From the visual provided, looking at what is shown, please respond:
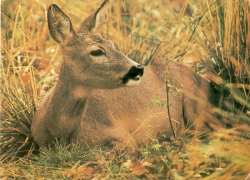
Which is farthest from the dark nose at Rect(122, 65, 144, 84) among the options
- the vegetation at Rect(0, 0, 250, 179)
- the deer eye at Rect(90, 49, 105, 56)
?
the vegetation at Rect(0, 0, 250, 179)

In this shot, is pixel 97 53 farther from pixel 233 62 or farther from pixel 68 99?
pixel 233 62

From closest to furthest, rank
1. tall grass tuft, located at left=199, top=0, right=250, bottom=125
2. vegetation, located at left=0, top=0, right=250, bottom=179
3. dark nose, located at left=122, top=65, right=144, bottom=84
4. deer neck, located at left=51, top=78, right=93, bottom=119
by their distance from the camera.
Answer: vegetation, located at left=0, top=0, right=250, bottom=179 < dark nose, located at left=122, top=65, right=144, bottom=84 < deer neck, located at left=51, top=78, right=93, bottom=119 < tall grass tuft, located at left=199, top=0, right=250, bottom=125

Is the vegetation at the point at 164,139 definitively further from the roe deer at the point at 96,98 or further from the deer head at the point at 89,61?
the deer head at the point at 89,61

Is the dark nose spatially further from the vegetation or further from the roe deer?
the vegetation

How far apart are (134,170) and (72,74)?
2.85ft

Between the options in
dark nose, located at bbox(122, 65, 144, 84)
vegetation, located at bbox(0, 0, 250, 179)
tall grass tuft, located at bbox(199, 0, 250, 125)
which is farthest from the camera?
tall grass tuft, located at bbox(199, 0, 250, 125)

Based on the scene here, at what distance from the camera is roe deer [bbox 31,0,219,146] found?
3.71 metres

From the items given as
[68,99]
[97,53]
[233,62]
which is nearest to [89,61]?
[97,53]

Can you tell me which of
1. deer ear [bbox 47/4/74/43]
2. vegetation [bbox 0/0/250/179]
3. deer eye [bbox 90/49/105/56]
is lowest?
vegetation [bbox 0/0/250/179]

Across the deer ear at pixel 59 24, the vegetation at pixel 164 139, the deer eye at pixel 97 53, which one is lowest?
the vegetation at pixel 164 139

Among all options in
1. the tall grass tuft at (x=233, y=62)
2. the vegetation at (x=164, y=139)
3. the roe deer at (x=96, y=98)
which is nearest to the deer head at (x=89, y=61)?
the roe deer at (x=96, y=98)

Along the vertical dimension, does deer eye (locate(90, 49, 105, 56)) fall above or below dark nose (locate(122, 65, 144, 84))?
above

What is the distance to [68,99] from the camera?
3.78 meters

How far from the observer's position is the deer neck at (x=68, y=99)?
12.4 ft
